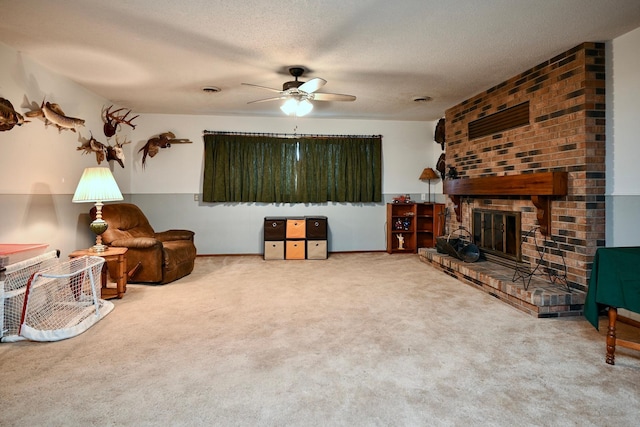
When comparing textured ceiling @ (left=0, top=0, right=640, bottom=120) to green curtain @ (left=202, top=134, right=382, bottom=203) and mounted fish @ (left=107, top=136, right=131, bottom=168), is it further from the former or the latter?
green curtain @ (left=202, top=134, right=382, bottom=203)

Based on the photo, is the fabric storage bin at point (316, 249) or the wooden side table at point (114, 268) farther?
the fabric storage bin at point (316, 249)

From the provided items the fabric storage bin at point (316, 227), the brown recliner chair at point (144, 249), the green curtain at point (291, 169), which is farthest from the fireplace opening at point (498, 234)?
the brown recliner chair at point (144, 249)

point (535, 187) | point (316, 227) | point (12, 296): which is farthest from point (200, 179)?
point (535, 187)

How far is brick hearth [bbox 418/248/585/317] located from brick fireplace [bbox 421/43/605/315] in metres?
0.02

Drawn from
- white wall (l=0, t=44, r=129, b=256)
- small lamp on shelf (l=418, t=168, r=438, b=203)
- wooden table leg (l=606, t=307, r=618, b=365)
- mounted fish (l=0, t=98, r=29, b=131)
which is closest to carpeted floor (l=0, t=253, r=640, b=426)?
wooden table leg (l=606, t=307, r=618, b=365)

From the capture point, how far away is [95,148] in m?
4.62

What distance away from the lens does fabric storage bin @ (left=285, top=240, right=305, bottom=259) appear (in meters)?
5.70

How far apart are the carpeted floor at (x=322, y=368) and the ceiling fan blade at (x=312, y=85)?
6.87 ft

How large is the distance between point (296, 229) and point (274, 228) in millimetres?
356

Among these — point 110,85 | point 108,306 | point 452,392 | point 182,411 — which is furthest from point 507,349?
point 110,85

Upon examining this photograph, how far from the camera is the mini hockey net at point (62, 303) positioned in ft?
8.48

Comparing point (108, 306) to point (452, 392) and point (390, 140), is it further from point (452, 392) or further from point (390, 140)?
point (390, 140)

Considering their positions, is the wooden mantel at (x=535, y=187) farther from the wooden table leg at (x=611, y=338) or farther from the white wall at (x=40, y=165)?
the white wall at (x=40, y=165)

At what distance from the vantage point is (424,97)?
484 cm
